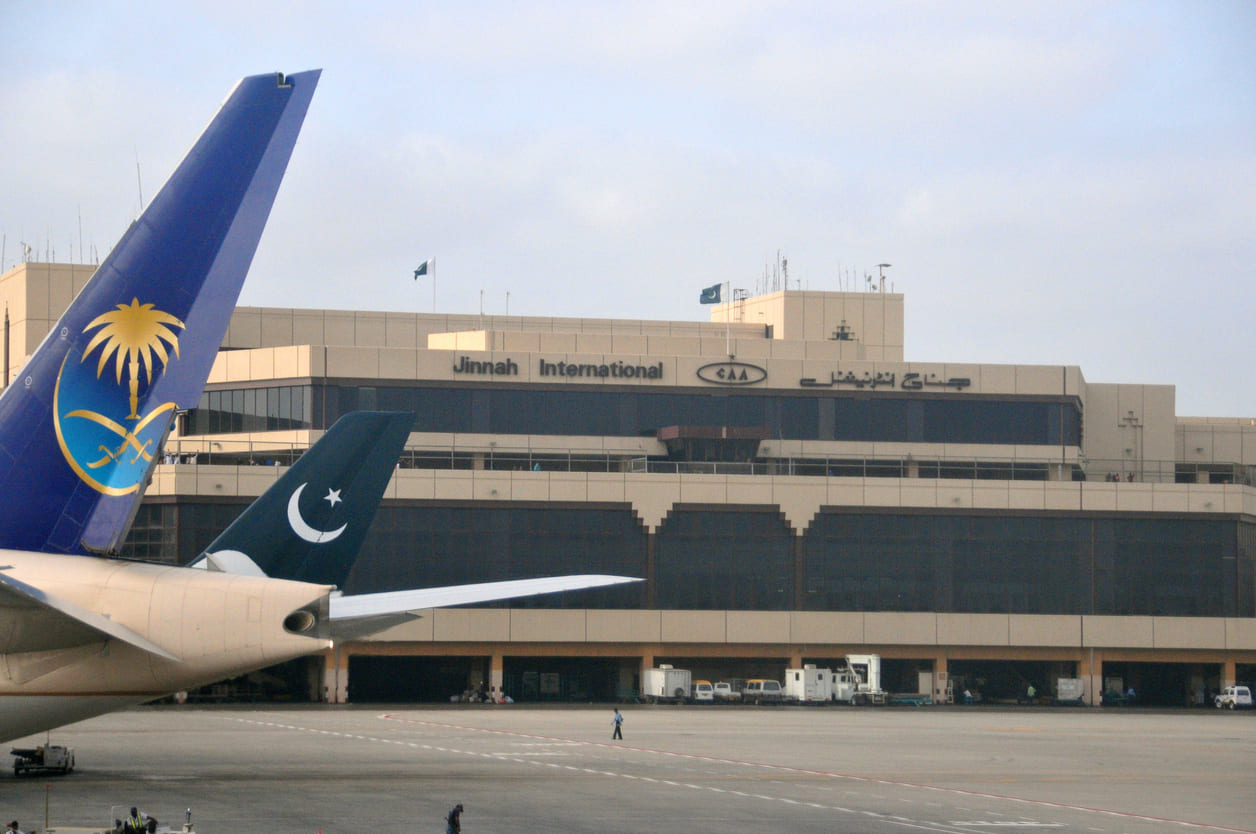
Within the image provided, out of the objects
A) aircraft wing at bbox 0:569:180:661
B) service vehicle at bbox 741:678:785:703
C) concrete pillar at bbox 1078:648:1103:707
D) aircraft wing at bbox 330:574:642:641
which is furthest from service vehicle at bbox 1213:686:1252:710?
aircraft wing at bbox 0:569:180:661

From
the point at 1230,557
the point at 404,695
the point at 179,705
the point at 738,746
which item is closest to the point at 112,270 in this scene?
the point at 738,746

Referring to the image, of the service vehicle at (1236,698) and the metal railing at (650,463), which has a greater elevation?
the metal railing at (650,463)

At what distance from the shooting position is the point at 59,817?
35844mm

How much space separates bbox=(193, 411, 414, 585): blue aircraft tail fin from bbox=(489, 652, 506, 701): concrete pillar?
59070 mm

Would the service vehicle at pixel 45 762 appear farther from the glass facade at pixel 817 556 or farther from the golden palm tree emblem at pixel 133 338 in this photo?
the glass facade at pixel 817 556

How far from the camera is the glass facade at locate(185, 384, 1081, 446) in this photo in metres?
107

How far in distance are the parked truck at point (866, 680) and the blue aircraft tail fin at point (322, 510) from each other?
207 ft

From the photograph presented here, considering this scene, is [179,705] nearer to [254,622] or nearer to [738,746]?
[738,746]

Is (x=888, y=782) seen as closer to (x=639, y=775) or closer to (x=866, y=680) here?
(x=639, y=775)

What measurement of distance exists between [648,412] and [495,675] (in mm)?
20989

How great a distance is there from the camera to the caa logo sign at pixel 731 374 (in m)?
111

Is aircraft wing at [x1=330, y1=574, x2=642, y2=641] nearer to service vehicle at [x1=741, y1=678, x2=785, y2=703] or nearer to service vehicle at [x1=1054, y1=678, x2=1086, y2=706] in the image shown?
service vehicle at [x1=741, y1=678, x2=785, y2=703]

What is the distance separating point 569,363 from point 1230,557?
1781 inches

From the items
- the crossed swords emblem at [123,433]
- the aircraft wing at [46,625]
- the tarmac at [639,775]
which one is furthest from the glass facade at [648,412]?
the crossed swords emblem at [123,433]
